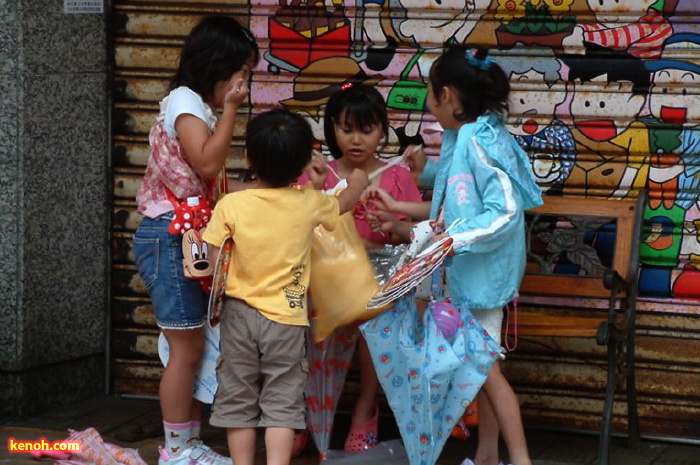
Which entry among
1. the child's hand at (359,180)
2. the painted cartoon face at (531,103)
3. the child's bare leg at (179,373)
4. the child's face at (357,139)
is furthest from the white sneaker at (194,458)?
the painted cartoon face at (531,103)

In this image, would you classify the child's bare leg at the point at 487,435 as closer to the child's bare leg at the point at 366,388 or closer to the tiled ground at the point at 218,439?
the tiled ground at the point at 218,439

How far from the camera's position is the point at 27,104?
5.95 metres

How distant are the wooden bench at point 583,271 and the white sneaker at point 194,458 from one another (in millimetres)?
1447

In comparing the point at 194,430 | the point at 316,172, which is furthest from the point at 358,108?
the point at 194,430

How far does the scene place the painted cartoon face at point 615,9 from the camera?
573 centimetres

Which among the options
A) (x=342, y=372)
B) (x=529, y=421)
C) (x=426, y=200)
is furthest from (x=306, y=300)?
(x=529, y=421)

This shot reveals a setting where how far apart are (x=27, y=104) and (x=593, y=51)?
274cm

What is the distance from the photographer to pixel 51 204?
20.2 ft

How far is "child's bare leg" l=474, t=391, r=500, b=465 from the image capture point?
5336 millimetres

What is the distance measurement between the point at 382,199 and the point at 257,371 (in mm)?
903

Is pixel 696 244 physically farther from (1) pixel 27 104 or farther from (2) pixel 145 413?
(1) pixel 27 104

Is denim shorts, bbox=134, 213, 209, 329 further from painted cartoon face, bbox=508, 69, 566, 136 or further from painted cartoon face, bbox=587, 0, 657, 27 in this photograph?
painted cartoon face, bbox=587, 0, 657, 27

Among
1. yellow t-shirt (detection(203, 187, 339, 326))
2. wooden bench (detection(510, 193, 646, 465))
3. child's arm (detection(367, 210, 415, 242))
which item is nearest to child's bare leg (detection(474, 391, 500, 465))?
wooden bench (detection(510, 193, 646, 465))

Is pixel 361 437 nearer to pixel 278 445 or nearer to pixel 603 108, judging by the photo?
pixel 278 445
